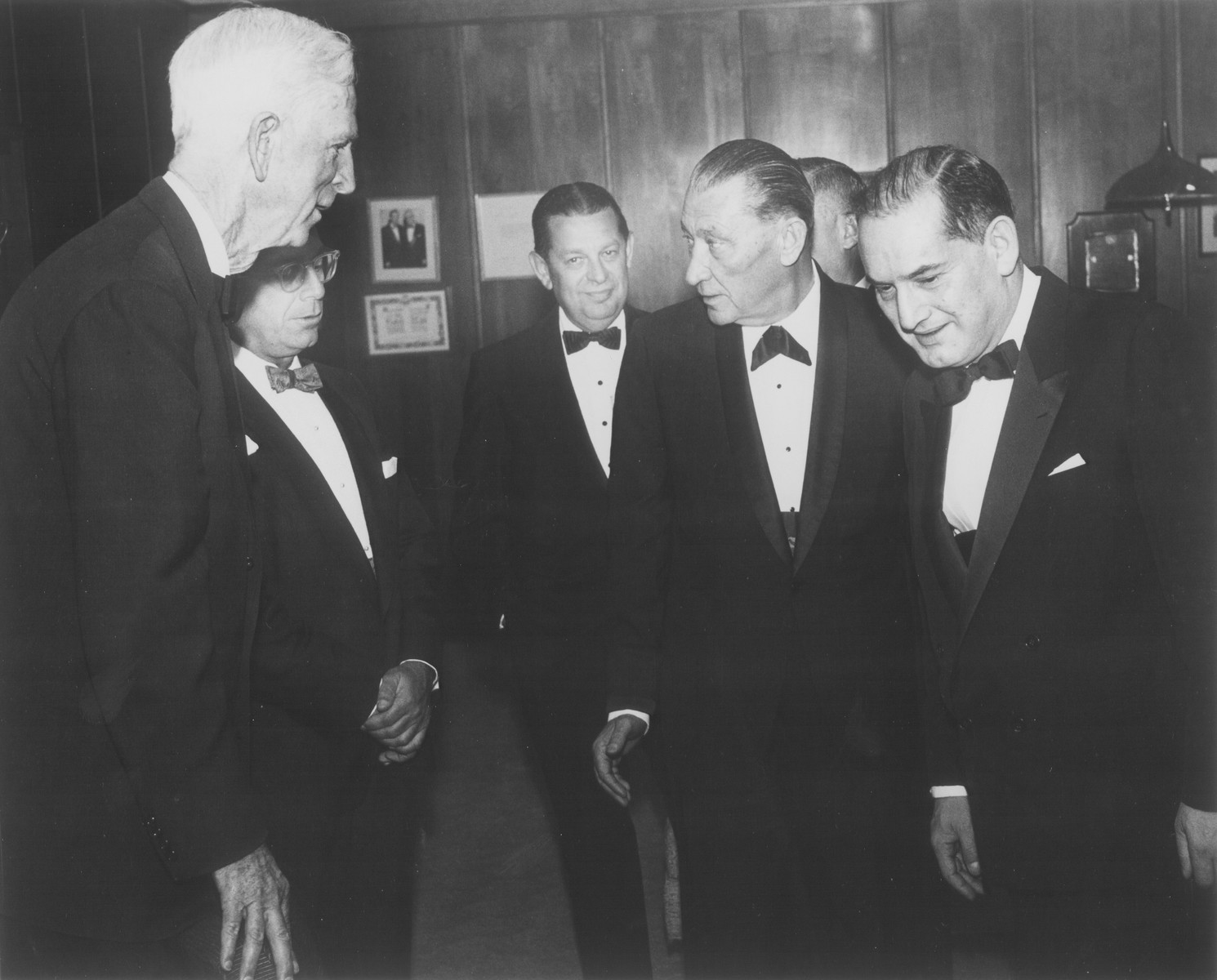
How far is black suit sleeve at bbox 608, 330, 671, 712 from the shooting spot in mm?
2646

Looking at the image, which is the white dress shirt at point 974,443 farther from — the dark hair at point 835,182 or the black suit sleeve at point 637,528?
the dark hair at point 835,182

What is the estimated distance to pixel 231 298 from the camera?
95.3 inches

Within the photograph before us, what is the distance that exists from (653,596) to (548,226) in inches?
46.7

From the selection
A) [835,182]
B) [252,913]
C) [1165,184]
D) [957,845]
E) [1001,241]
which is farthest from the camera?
[1165,184]

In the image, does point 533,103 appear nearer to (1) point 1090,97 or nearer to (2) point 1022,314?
(1) point 1090,97

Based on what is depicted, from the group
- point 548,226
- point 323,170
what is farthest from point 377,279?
point 323,170

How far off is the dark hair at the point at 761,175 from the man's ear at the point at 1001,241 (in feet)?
2.10

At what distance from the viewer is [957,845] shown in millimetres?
2297

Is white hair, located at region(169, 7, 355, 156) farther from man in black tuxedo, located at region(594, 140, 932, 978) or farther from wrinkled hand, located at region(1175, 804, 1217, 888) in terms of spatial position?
wrinkled hand, located at region(1175, 804, 1217, 888)

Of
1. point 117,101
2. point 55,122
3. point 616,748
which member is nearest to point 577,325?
point 616,748

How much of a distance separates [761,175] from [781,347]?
0.36 meters

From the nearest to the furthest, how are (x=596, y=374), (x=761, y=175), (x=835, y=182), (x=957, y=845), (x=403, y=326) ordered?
(x=957, y=845), (x=761, y=175), (x=596, y=374), (x=835, y=182), (x=403, y=326)

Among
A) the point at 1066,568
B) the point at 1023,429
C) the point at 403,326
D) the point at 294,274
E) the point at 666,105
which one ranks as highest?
the point at 666,105

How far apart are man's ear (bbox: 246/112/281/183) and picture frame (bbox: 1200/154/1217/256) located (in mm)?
6001
